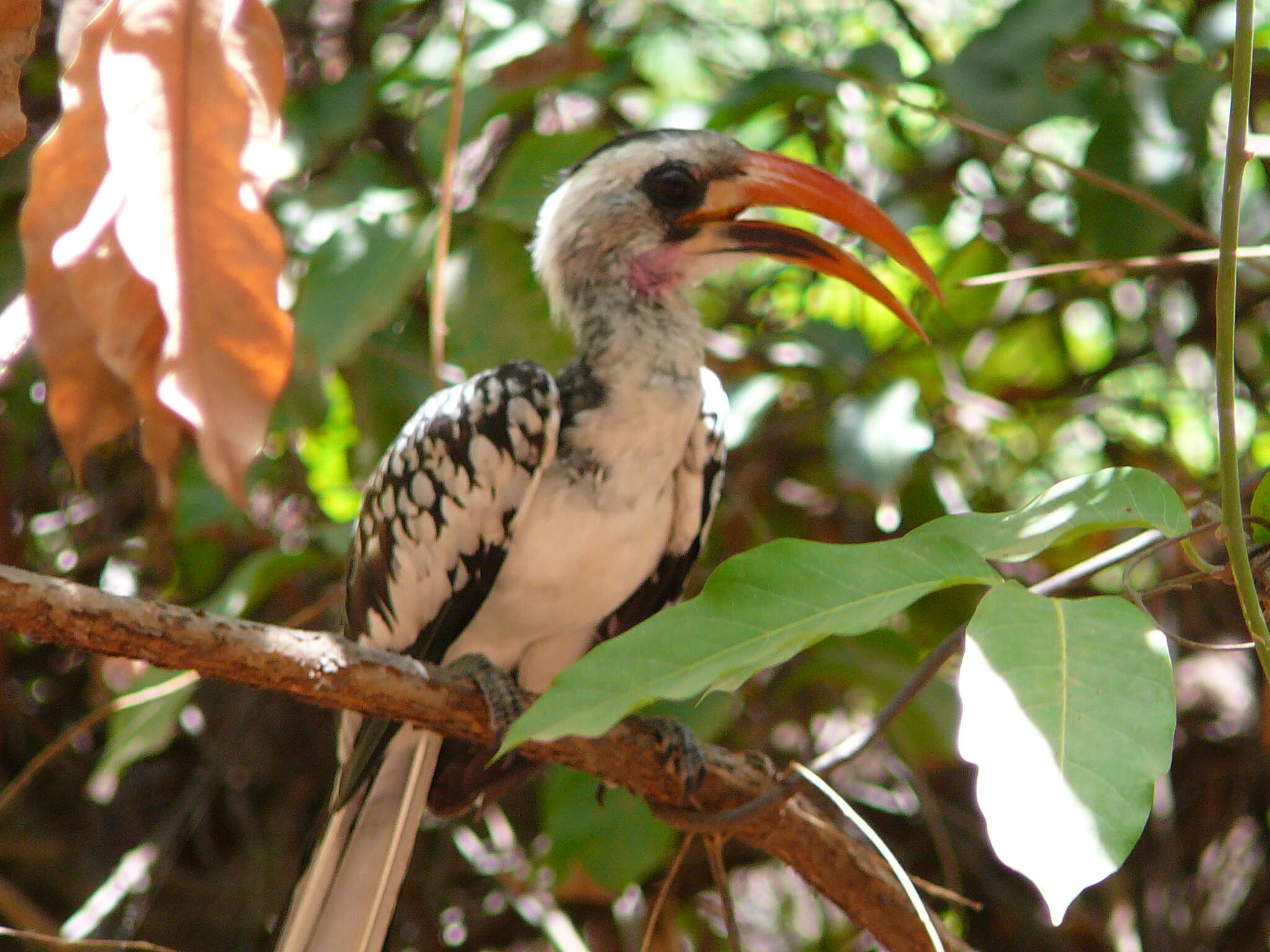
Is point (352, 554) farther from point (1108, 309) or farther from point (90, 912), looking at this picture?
point (1108, 309)

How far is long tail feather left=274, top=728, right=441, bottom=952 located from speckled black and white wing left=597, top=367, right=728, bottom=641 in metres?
0.42

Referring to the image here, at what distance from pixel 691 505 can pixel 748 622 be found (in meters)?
1.26

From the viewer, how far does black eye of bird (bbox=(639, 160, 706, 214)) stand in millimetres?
2312

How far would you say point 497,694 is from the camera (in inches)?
69.1

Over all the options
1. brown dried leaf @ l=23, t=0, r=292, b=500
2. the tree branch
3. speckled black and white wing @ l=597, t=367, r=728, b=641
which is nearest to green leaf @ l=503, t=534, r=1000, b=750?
brown dried leaf @ l=23, t=0, r=292, b=500

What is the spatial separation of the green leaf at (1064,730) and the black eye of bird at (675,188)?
158 cm

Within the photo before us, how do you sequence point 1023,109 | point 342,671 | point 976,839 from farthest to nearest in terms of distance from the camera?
point 976,839 < point 1023,109 < point 342,671

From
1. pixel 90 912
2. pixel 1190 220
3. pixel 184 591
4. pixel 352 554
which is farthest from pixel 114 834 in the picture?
pixel 1190 220

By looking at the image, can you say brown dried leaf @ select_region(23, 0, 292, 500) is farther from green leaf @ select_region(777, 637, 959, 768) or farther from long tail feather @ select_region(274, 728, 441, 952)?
green leaf @ select_region(777, 637, 959, 768)

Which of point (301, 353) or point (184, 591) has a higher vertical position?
point (301, 353)

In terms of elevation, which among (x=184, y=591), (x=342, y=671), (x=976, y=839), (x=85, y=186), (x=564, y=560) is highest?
(x=85, y=186)

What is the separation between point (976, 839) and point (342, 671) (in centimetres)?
192

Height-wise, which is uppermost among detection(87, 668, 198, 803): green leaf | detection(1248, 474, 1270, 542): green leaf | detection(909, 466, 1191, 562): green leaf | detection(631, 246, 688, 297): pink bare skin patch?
detection(909, 466, 1191, 562): green leaf

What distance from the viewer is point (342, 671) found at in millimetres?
1473
